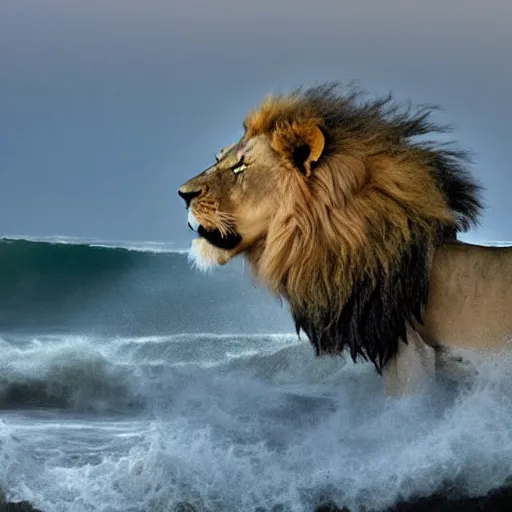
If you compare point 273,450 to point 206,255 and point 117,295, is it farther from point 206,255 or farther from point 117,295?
point 117,295

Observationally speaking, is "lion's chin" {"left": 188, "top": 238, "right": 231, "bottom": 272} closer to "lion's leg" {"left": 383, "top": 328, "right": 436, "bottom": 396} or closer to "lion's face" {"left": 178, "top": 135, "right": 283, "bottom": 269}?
"lion's face" {"left": 178, "top": 135, "right": 283, "bottom": 269}

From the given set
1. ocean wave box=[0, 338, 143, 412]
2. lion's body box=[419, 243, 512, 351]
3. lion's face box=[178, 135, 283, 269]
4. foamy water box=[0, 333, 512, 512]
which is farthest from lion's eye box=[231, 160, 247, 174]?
ocean wave box=[0, 338, 143, 412]

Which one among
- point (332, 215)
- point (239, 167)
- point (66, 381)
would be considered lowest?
point (66, 381)

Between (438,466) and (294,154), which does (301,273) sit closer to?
(294,154)

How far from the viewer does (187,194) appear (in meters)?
4.01

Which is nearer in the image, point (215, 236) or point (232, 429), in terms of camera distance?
point (215, 236)

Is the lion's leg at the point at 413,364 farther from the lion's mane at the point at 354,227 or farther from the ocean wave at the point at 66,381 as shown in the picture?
the ocean wave at the point at 66,381

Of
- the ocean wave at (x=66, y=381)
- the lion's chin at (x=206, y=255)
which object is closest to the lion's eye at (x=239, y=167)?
the lion's chin at (x=206, y=255)

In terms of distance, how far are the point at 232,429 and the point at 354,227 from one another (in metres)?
1.01

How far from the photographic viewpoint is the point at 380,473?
11.6 ft

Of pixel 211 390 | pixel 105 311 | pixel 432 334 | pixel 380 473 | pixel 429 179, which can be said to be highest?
pixel 429 179

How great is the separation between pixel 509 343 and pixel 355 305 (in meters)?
0.60

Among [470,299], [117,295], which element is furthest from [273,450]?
[117,295]

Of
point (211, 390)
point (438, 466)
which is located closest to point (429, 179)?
point (438, 466)
